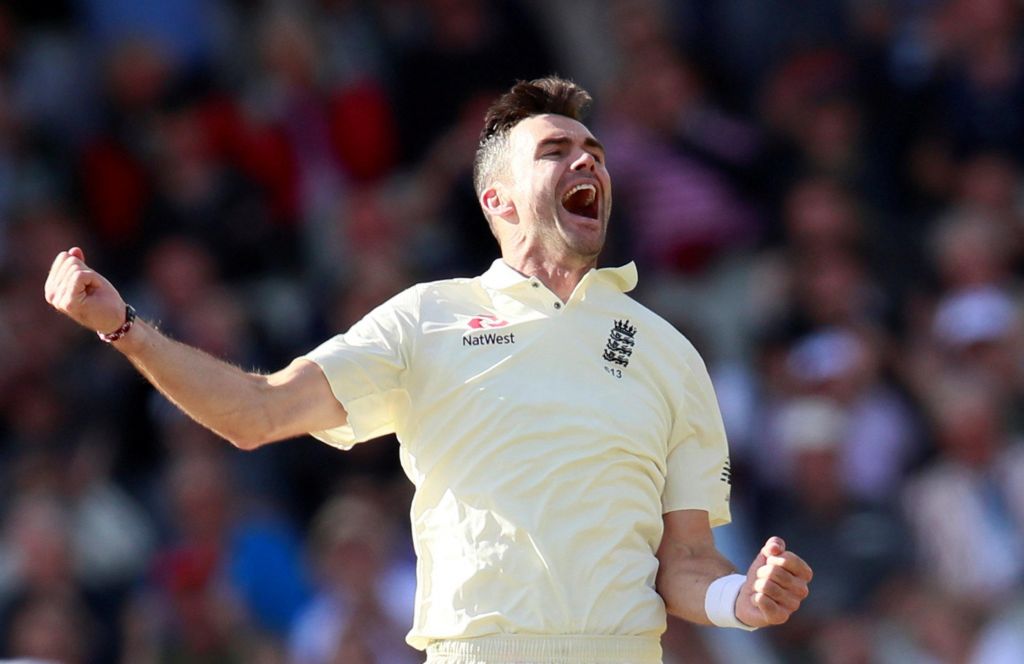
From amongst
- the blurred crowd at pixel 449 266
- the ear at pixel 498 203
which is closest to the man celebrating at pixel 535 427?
the ear at pixel 498 203

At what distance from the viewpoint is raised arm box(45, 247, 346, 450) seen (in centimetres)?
448

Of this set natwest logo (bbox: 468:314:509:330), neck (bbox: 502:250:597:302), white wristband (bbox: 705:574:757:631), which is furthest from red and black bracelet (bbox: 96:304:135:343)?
white wristband (bbox: 705:574:757:631)

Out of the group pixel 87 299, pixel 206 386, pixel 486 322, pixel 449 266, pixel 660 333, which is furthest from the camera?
pixel 449 266

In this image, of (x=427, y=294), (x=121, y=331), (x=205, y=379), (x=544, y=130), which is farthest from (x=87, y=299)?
(x=544, y=130)

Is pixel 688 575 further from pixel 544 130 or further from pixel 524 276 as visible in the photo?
pixel 544 130

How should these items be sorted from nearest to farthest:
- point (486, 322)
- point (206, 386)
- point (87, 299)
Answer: point (87, 299) → point (206, 386) → point (486, 322)

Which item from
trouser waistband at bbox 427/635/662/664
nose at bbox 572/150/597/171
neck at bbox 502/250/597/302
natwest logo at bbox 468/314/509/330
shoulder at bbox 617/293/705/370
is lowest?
trouser waistband at bbox 427/635/662/664

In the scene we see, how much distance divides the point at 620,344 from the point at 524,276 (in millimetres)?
347

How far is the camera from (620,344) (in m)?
5.06

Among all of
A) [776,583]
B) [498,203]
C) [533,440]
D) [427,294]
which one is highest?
[498,203]

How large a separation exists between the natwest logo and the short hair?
604 mm

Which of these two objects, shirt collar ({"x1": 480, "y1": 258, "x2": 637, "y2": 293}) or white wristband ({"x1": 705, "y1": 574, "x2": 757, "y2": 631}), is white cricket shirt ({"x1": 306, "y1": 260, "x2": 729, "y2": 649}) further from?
white wristband ({"x1": 705, "y1": 574, "x2": 757, "y2": 631})

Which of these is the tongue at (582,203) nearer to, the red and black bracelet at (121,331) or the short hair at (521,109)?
the short hair at (521,109)

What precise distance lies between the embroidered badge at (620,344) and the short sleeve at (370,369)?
542 mm
